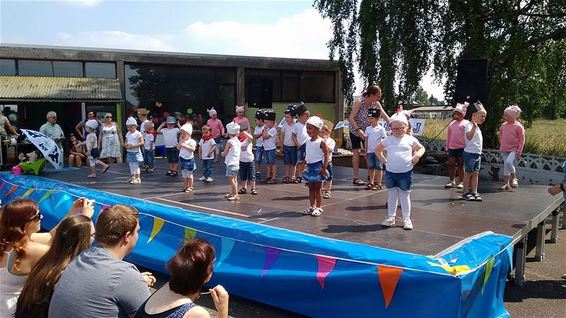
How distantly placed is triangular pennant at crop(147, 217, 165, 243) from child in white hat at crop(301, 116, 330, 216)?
1.84 meters

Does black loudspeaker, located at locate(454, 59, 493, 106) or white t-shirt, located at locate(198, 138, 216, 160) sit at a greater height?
black loudspeaker, located at locate(454, 59, 493, 106)

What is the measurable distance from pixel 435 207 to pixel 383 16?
11527mm

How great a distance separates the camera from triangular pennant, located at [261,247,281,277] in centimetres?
478

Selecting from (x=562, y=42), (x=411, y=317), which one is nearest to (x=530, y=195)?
(x=411, y=317)

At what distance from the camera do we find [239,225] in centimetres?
526

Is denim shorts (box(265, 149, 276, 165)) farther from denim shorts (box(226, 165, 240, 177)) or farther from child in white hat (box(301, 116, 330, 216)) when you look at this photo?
child in white hat (box(301, 116, 330, 216))

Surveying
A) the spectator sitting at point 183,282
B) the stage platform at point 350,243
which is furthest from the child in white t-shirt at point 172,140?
the spectator sitting at point 183,282

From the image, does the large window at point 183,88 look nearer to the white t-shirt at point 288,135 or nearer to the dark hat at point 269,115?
the dark hat at point 269,115

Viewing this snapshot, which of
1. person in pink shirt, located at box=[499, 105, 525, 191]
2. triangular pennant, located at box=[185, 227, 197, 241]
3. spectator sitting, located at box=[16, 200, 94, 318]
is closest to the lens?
spectator sitting, located at box=[16, 200, 94, 318]

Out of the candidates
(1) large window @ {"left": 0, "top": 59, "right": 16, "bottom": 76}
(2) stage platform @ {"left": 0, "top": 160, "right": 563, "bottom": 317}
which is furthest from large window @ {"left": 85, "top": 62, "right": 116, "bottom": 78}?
(2) stage platform @ {"left": 0, "top": 160, "right": 563, "bottom": 317}

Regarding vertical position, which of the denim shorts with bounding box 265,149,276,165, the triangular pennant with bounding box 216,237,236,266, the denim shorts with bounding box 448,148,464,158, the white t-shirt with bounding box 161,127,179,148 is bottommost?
the triangular pennant with bounding box 216,237,236,266

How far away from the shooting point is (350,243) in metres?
4.50

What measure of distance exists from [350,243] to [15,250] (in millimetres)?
2755

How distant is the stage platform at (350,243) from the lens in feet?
12.9
